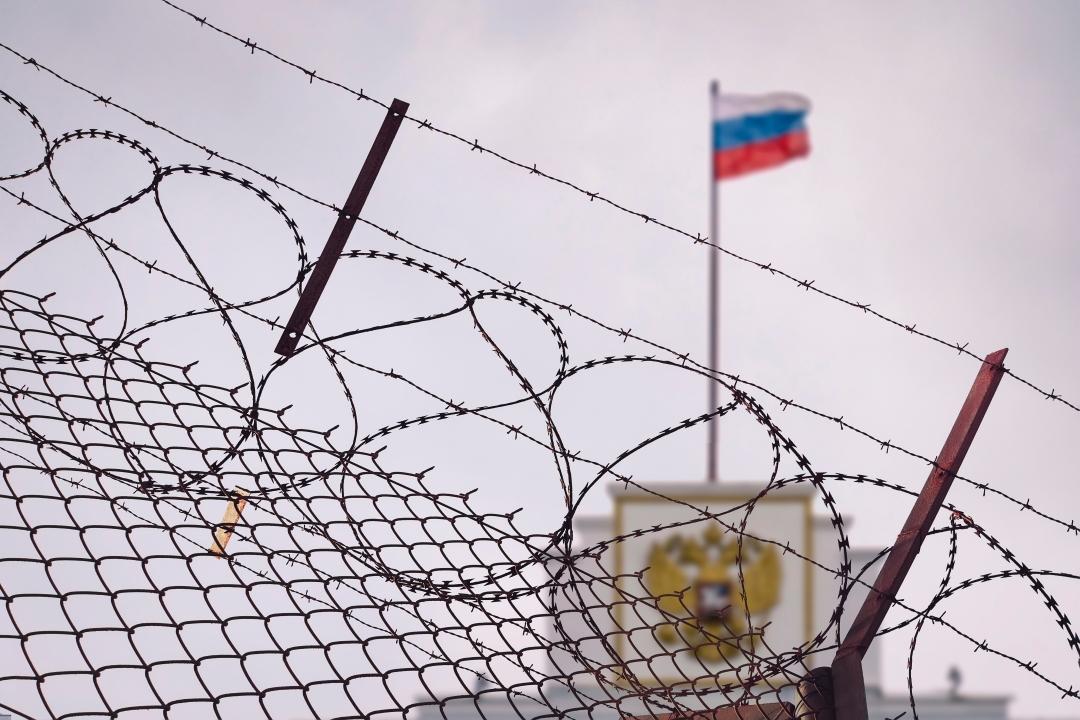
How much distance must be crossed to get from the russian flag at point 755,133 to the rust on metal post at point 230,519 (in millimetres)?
17289

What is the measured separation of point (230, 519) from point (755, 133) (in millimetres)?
17803

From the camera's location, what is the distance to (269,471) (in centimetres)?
285

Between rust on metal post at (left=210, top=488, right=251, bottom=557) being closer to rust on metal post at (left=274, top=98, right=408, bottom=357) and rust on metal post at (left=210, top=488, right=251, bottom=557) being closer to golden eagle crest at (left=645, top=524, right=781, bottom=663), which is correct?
rust on metal post at (left=274, top=98, right=408, bottom=357)

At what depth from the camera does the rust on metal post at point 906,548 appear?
9.77ft

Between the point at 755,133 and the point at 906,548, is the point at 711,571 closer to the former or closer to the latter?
the point at 755,133

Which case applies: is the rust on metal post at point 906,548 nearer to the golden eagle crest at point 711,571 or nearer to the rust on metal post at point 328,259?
the rust on metal post at point 328,259

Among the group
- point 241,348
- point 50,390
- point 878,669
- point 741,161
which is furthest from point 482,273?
point 741,161

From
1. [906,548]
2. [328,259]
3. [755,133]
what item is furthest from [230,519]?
[755,133]

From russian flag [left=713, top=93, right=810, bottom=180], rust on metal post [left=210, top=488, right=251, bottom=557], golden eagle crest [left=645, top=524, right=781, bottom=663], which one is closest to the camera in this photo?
rust on metal post [left=210, top=488, right=251, bottom=557]

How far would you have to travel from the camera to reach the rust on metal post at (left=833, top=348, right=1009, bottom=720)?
9.77 feet

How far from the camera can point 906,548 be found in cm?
306

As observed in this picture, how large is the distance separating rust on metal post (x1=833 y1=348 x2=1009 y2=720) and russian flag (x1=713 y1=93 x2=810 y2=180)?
16.6 metres

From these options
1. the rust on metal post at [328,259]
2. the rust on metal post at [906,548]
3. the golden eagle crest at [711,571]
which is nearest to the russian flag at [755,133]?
the golden eagle crest at [711,571]

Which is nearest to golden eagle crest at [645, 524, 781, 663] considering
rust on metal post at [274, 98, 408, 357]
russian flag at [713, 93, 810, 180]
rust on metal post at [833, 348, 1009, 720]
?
russian flag at [713, 93, 810, 180]
